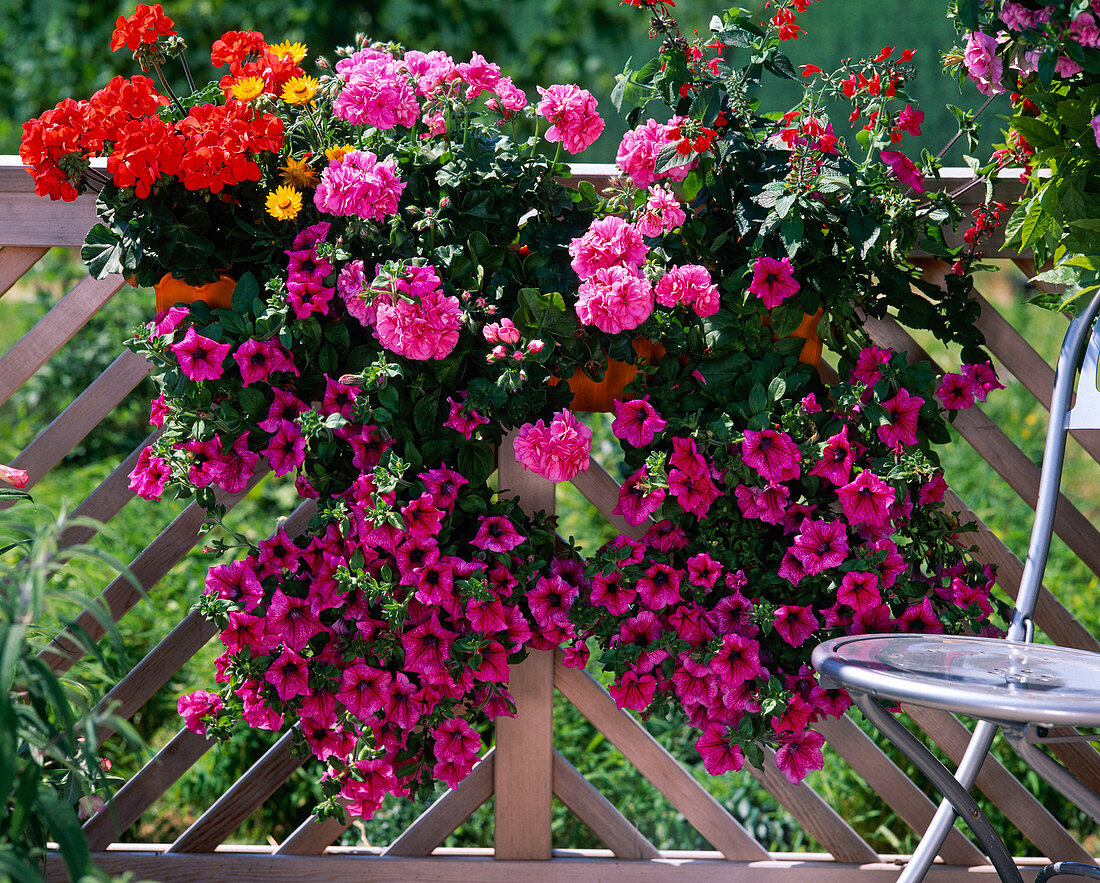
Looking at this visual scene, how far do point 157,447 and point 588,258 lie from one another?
2.26ft

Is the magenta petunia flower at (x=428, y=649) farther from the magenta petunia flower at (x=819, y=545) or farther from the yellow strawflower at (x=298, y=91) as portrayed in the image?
the yellow strawflower at (x=298, y=91)

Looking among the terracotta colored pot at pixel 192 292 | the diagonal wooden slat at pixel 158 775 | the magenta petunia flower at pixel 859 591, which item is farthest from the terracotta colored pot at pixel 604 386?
the diagonal wooden slat at pixel 158 775

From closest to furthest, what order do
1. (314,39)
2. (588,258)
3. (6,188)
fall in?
(588,258), (6,188), (314,39)

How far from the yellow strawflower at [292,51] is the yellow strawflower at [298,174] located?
0.47 ft

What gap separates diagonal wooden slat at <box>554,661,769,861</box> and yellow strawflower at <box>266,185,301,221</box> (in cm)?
85

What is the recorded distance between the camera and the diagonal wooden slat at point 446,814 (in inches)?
66.6

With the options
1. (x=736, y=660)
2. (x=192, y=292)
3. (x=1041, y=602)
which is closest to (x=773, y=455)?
(x=736, y=660)

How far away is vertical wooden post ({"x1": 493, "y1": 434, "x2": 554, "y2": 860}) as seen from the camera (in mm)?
1616

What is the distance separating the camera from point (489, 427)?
1.45 m

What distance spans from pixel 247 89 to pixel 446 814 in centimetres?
122

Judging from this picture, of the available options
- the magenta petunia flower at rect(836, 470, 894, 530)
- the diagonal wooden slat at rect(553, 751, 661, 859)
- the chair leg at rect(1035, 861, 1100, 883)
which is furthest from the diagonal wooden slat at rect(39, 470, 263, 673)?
the chair leg at rect(1035, 861, 1100, 883)

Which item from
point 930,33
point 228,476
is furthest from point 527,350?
point 930,33

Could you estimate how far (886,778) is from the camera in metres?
1.70

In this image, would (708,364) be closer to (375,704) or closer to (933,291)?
(933,291)
